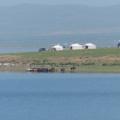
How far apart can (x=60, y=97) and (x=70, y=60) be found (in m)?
47.2

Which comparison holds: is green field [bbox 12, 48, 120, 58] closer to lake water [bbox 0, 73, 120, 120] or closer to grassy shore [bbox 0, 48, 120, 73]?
grassy shore [bbox 0, 48, 120, 73]

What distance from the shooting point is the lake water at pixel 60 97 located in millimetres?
58781

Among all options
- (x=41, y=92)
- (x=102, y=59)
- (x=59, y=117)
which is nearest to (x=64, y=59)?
(x=102, y=59)

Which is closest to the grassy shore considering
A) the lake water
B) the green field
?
the green field

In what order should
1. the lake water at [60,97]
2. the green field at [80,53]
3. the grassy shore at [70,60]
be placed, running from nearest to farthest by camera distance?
1. the lake water at [60,97]
2. the grassy shore at [70,60]
3. the green field at [80,53]

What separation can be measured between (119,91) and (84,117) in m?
20.3

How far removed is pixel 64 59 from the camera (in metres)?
121

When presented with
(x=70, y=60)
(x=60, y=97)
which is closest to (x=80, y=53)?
(x=70, y=60)

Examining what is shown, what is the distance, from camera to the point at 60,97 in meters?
72.5

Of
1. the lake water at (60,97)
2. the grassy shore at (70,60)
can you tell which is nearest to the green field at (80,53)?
the grassy shore at (70,60)

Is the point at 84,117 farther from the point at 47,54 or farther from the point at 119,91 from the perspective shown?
the point at 47,54

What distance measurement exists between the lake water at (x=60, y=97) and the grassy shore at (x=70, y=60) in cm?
764

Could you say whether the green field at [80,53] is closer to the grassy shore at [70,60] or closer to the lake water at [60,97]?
the grassy shore at [70,60]

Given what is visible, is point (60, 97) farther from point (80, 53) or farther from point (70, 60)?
point (80, 53)
